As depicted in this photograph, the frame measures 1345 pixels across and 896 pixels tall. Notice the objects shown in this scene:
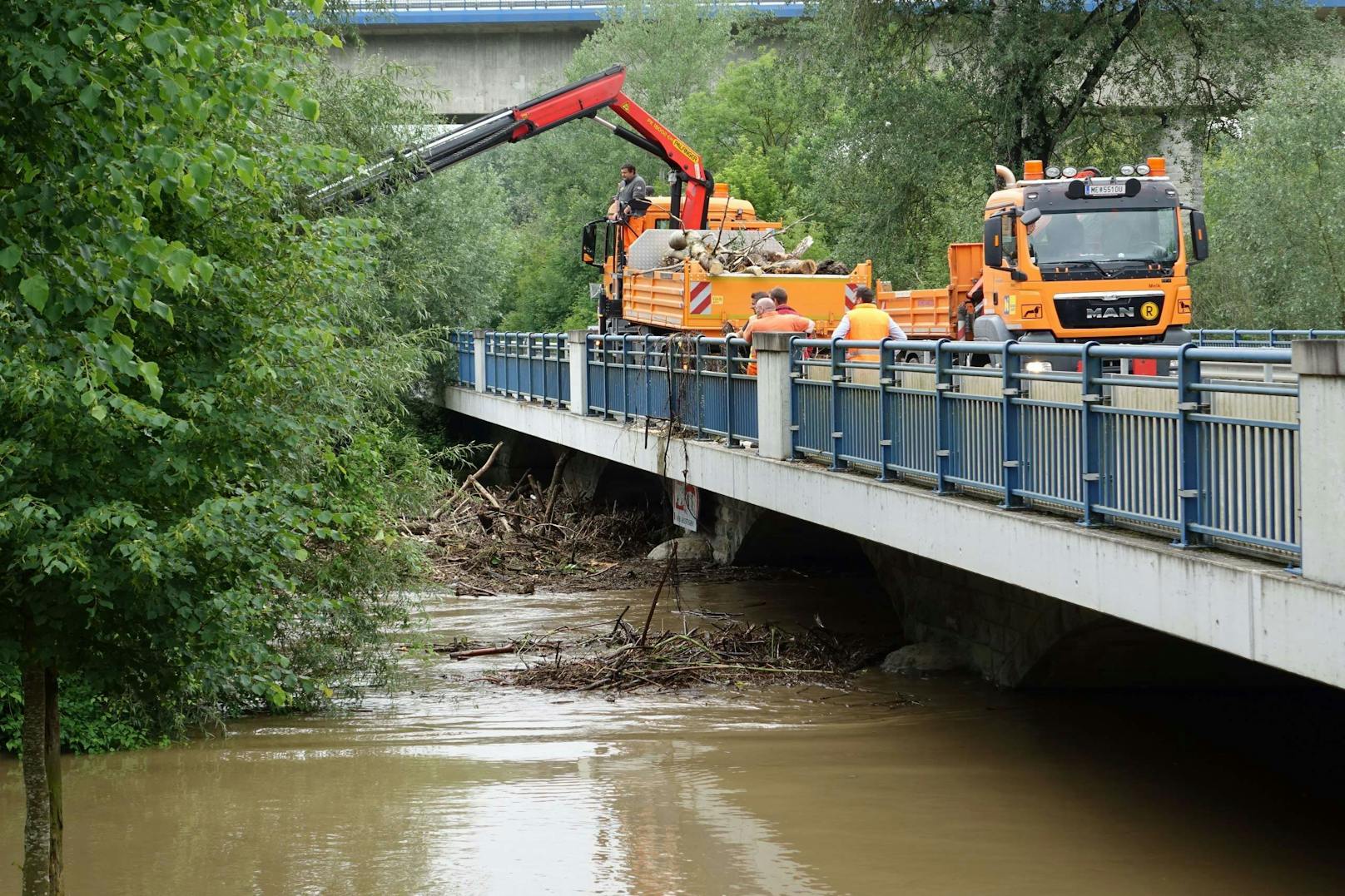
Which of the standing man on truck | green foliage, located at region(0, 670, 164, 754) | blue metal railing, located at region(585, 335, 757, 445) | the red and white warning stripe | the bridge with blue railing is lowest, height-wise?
green foliage, located at region(0, 670, 164, 754)

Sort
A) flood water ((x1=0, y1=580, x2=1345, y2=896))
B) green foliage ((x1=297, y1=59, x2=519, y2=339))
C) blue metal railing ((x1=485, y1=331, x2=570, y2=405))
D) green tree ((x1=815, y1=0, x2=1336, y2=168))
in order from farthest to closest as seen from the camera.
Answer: green tree ((x1=815, y1=0, x2=1336, y2=168))
blue metal railing ((x1=485, y1=331, x2=570, y2=405))
green foliage ((x1=297, y1=59, x2=519, y2=339))
flood water ((x1=0, y1=580, x2=1345, y2=896))

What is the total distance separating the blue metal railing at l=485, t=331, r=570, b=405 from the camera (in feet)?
78.6

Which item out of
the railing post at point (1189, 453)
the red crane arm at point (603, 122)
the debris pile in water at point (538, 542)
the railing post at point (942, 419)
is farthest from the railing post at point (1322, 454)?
the red crane arm at point (603, 122)

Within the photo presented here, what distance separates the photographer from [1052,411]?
9.27 m

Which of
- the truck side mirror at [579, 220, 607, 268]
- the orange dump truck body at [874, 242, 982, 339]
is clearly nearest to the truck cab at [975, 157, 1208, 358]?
the orange dump truck body at [874, 242, 982, 339]

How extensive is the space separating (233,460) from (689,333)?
466 inches

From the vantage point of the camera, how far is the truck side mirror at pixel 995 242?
54.2ft

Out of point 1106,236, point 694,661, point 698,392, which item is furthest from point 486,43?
point 694,661

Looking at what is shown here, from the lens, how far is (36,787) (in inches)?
326

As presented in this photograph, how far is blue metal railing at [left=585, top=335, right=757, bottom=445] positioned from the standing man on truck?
321cm

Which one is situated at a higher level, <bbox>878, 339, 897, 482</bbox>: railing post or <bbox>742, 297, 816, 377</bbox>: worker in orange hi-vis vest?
<bbox>742, 297, 816, 377</bbox>: worker in orange hi-vis vest

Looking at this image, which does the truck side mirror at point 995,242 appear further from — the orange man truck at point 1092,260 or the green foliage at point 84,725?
the green foliage at point 84,725

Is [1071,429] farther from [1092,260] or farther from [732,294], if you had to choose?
[732,294]

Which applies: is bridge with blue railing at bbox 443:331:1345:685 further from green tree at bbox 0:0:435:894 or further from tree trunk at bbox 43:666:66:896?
tree trunk at bbox 43:666:66:896
